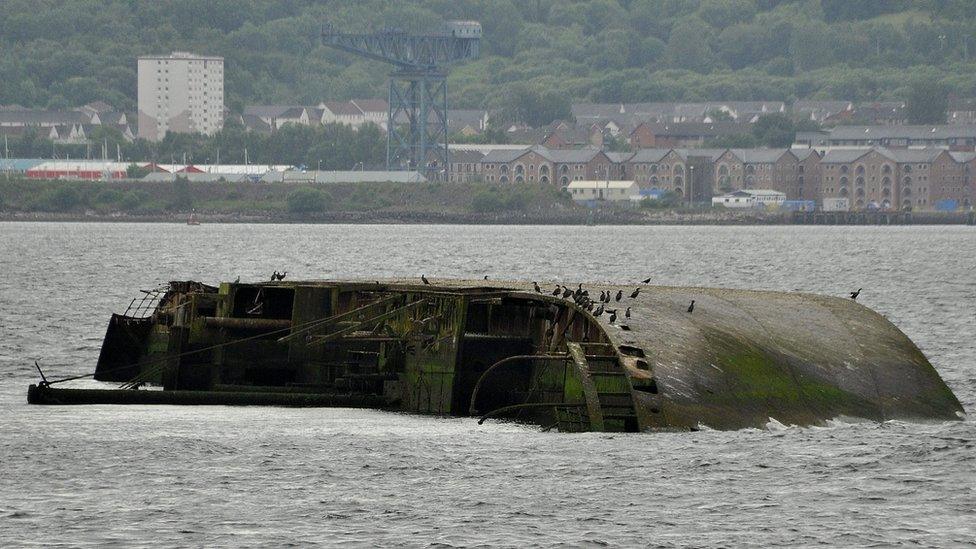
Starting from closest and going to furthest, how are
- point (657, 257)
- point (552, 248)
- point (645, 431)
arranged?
point (645, 431), point (657, 257), point (552, 248)

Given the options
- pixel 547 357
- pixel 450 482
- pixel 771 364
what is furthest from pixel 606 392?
pixel 450 482

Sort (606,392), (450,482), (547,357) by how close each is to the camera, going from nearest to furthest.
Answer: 1. (450,482)
2. (606,392)
3. (547,357)

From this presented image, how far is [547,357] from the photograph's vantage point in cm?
3972

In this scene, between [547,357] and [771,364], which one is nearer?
[547,357]

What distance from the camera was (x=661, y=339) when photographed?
134 ft

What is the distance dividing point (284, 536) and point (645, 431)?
9460mm

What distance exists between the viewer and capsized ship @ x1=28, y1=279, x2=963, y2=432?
39688 mm

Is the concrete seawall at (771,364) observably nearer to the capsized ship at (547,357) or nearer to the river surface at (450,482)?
the capsized ship at (547,357)

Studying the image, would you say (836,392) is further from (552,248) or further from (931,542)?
(552,248)

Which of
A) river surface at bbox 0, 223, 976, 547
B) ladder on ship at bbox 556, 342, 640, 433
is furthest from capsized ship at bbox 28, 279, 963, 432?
river surface at bbox 0, 223, 976, 547

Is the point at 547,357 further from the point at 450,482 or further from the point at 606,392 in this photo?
the point at 450,482

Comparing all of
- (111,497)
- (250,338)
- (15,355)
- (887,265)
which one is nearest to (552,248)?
(887,265)

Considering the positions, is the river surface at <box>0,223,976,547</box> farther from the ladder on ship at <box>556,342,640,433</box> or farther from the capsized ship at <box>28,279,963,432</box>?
the capsized ship at <box>28,279,963,432</box>

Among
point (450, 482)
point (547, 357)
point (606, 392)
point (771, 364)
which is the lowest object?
point (450, 482)
